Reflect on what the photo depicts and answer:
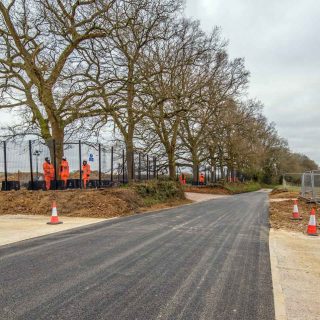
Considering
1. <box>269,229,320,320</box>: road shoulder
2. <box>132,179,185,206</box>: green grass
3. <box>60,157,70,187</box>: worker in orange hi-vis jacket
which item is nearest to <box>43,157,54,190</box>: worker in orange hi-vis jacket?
<box>60,157,70,187</box>: worker in orange hi-vis jacket

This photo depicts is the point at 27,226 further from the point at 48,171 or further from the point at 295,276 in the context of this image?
the point at 295,276

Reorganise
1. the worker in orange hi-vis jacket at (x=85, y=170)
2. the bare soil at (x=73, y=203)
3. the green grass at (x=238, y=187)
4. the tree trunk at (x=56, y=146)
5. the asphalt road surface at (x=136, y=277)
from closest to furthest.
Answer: the asphalt road surface at (x=136, y=277) < the bare soil at (x=73, y=203) < the tree trunk at (x=56, y=146) < the worker in orange hi-vis jacket at (x=85, y=170) < the green grass at (x=238, y=187)

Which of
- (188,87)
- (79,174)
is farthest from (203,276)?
(188,87)

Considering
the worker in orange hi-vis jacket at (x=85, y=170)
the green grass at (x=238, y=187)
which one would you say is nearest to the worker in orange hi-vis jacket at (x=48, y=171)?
Result: the worker in orange hi-vis jacket at (x=85, y=170)

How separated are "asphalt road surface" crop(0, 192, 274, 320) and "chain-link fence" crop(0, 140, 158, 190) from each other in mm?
9966

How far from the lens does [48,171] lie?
19453mm

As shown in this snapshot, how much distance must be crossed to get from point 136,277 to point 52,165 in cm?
1473

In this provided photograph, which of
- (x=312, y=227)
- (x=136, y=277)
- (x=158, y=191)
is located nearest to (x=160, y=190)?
(x=158, y=191)

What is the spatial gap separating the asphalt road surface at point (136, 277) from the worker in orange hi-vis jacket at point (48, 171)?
935cm

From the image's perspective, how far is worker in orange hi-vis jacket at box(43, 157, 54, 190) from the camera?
19283mm

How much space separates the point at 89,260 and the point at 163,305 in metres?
2.77

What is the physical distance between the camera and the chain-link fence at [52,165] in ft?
65.2

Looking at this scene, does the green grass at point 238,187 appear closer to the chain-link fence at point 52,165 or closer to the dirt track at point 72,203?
the chain-link fence at point 52,165

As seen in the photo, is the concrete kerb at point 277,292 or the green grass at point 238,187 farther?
the green grass at point 238,187
